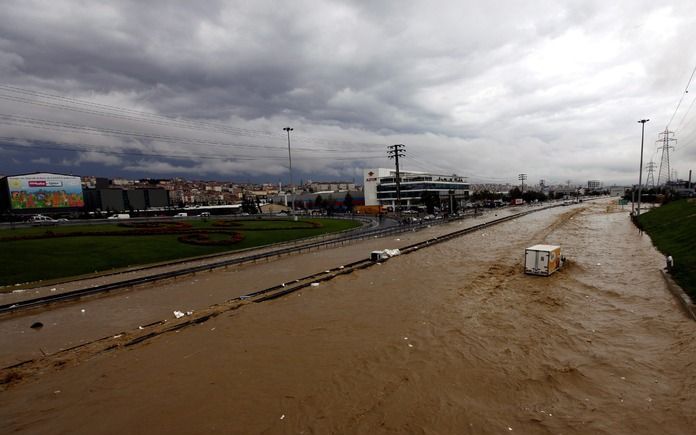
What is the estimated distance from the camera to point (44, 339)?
1428cm

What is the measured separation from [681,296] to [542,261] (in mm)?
7065

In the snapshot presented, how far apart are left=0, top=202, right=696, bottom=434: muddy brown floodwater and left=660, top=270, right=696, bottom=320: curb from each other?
1.25 ft

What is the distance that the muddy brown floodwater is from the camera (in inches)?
325

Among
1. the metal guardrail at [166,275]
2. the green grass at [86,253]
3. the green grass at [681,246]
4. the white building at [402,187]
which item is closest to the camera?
the green grass at [681,246]

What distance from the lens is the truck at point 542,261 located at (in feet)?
72.0

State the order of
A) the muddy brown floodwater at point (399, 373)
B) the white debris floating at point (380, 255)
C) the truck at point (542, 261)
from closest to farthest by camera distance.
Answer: the muddy brown floodwater at point (399, 373), the truck at point (542, 261), the white debris floating at point (380, 255)

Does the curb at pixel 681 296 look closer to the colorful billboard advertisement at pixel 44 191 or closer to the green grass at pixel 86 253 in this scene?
the green grass at pixel 86 253

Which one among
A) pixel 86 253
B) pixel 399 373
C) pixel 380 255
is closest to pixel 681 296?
pixel 399 373

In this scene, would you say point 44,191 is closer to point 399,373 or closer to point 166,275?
point 166,275

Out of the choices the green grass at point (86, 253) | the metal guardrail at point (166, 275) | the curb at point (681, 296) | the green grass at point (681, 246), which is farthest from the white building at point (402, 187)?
the curb at point (681, 296)

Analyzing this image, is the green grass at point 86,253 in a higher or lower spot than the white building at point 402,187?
lower

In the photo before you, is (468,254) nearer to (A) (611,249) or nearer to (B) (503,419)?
(A) (611,249)

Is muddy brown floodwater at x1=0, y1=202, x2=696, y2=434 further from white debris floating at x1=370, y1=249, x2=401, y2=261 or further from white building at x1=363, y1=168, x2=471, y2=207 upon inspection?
white building at x1=363, y1=168, x2=471, y2=207

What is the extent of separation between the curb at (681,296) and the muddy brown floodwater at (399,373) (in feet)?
1.25
